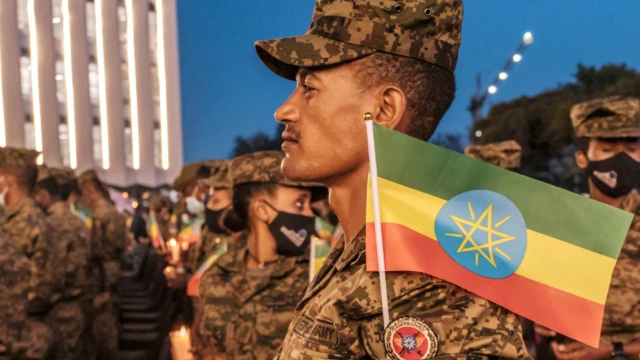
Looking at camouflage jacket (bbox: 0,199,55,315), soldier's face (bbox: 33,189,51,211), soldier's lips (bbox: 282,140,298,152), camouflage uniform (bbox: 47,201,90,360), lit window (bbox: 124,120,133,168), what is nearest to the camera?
soldier's lips (bbox: 282,140,298,152)

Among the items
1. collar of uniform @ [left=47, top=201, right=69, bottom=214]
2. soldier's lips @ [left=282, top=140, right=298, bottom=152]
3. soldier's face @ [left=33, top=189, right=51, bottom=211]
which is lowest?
collar of uniform @ [left=47, top=201, right=69, bottom=214]

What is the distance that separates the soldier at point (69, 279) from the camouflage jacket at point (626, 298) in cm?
487

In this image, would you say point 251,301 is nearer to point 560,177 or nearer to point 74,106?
point 560,177

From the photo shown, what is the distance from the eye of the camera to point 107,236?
31.0 feet

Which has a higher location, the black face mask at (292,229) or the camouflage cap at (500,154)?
the camouflage cap at (500,154)

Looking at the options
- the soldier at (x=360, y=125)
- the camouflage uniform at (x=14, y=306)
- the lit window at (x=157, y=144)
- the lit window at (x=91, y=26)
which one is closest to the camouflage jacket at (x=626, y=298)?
the soldier at (x=360, y=125)

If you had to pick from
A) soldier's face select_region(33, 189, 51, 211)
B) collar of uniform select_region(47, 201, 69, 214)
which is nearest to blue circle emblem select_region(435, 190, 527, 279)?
collar of uniform select_region(47, 201, 69, 214)

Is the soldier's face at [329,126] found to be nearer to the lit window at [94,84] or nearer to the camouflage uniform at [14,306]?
the camouflage uniform at [14,306]

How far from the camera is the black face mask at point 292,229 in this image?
3572 mm

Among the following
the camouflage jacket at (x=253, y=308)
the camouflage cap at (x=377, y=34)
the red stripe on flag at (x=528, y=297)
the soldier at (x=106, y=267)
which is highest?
the camouflage cap at (x=377, y=34)

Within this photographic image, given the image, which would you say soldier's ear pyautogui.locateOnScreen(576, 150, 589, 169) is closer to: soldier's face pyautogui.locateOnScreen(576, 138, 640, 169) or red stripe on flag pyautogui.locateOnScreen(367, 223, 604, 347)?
soldier's face pyautogui.locateOnScreen(576, 138, 640, 169)

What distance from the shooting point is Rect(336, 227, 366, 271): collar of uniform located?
4.85ft

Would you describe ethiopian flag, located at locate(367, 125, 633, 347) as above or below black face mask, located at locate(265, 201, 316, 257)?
above

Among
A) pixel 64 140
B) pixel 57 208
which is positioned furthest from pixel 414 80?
pixel 64 140
